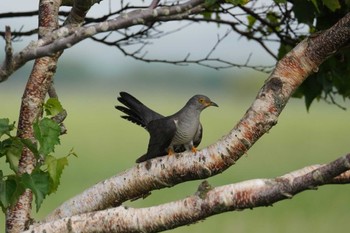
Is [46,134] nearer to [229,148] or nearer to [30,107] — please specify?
[30,107]

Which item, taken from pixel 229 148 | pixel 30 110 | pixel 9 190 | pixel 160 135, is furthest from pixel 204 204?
pixel 160 135

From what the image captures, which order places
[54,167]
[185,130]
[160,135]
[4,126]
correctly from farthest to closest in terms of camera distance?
[185,130] → [160,135] → [54,167] → [4,126]

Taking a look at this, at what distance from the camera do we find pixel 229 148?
14.8 feet

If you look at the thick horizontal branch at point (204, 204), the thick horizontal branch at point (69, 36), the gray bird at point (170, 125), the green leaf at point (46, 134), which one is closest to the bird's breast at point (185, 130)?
the gray bird at point (170, 125)

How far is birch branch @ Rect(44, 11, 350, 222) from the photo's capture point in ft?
14.9

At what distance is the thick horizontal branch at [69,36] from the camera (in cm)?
364

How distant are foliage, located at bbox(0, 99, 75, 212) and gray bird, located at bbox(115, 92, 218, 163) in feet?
4.58

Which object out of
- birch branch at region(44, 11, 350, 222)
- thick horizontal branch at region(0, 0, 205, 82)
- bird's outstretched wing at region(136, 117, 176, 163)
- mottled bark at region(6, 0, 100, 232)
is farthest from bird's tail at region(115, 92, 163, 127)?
thick horizontal branch at region(0, 0, 205, 82)

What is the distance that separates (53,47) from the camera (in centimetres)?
363

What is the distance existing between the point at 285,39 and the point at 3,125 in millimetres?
3616

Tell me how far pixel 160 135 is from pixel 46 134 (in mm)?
1957

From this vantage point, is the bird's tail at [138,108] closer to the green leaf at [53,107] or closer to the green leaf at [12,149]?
the green leaf at [53,107]

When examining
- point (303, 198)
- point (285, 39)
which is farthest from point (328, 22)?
point (303, 198)

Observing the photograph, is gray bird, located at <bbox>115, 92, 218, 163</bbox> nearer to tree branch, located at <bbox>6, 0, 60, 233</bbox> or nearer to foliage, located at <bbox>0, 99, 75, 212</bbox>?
tree branch, located at <bbox>6, 0, 60, 233</bbox>
